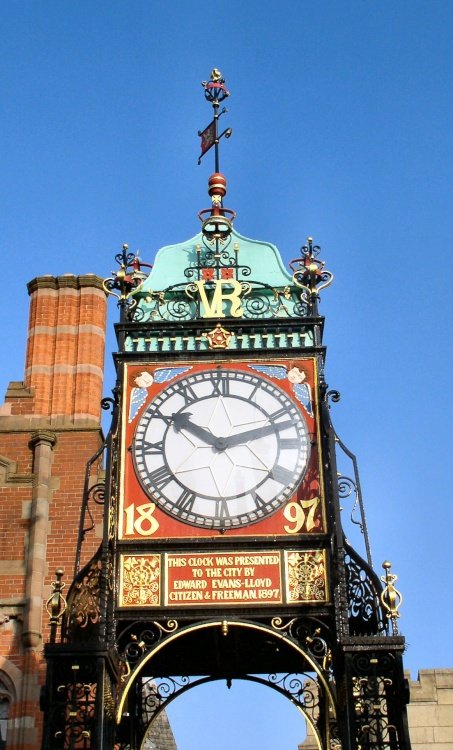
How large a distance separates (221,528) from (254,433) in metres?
0.95

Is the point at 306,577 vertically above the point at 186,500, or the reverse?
the point at 186,500

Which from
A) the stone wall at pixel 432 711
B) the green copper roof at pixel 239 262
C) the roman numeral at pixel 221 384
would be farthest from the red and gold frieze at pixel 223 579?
the stone wall at pixel 432 711

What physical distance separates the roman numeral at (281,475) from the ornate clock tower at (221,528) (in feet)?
0.04

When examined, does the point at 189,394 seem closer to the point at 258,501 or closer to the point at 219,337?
the point at 219,337

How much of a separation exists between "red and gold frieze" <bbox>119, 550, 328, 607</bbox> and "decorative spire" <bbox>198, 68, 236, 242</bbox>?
3.40 meters

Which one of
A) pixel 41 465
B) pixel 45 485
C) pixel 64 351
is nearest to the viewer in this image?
pixel 45 485

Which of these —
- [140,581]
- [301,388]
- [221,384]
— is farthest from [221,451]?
[140,581]

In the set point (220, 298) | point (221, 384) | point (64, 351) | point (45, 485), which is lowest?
point (221, 384)

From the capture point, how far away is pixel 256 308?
11492 millimetres

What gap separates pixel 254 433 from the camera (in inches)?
424

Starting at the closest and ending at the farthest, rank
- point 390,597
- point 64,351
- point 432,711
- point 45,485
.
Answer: point 390,597 < point 432,711 < point 45,485 < point 64,351

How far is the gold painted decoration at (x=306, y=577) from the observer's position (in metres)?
9.96

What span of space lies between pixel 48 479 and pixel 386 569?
230 inches

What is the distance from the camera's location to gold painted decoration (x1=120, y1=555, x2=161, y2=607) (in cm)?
998
